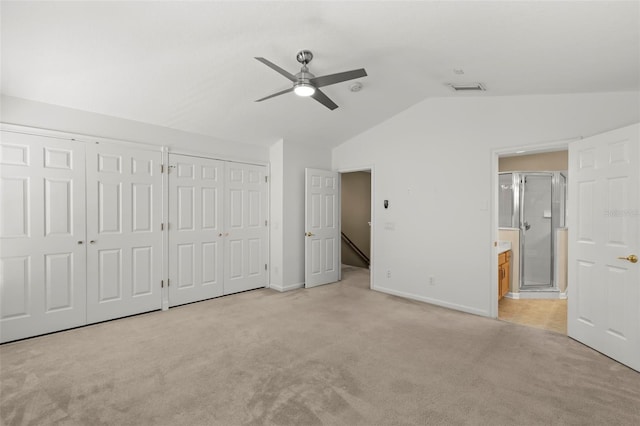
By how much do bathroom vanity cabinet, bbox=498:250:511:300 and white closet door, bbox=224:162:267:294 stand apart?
12.0 ft

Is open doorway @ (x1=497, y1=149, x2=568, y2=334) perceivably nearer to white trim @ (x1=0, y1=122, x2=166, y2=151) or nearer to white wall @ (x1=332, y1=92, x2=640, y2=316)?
white wall @ (x1=332, y1=92, x2=640, y2=316)

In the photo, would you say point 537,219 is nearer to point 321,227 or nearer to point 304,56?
point 321,227

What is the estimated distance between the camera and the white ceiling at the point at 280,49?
220 cm

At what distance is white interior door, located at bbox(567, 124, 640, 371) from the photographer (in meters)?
2.70

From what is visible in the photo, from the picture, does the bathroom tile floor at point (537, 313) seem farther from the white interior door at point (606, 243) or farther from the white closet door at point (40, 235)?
the white closet door at point (40, 235)

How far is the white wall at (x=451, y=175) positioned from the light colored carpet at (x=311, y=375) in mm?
788

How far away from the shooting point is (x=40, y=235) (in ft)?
10.8

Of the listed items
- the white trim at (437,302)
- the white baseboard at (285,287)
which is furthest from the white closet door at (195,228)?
the white trim at (437,302)

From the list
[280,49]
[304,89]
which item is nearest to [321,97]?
[304,89]

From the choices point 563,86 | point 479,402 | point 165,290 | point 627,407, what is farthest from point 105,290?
point 563,86

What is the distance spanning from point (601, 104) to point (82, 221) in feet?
19.0

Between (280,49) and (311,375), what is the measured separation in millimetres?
2928

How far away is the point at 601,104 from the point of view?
3.22 meters

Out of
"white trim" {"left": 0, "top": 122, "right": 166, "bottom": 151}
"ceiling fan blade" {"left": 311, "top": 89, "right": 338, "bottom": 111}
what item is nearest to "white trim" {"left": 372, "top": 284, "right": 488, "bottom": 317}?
"ceiling fan blade" {"left": 311, "top": 89, "right": 338, "bottom": 111}
